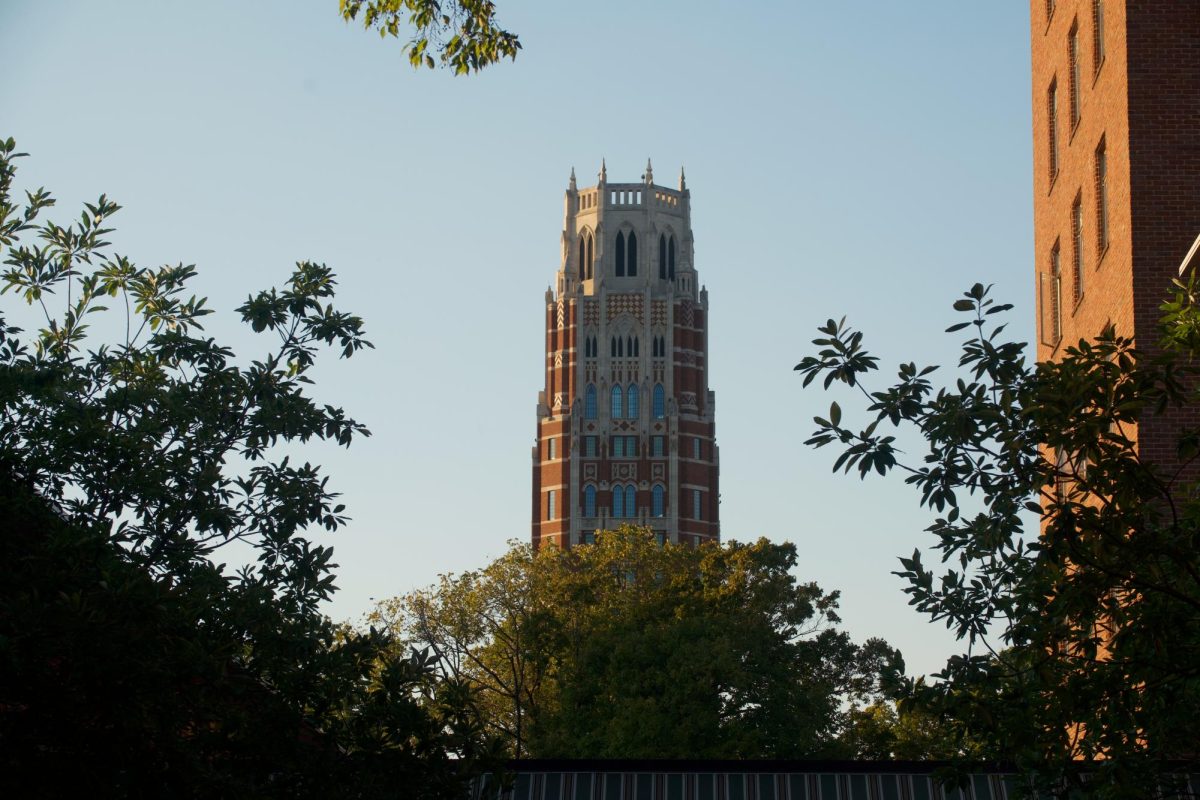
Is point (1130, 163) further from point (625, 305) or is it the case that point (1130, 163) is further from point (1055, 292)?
point (625, 305)

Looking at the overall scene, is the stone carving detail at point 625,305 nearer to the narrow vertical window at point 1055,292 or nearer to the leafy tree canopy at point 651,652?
the leafy tree canopy at point 651,652

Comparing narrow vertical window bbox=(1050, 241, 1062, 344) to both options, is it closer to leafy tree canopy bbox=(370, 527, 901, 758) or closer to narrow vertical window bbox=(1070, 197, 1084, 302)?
narrow vertical window bbox=(1070, 197, 1084, 302)

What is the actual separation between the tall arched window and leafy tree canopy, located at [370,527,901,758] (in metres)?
51.8

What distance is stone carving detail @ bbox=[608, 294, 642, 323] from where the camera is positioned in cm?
13100

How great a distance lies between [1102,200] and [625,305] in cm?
10076

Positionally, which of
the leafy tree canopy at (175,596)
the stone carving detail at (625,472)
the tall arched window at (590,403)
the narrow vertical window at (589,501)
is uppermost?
the tall arched window at (590,403)

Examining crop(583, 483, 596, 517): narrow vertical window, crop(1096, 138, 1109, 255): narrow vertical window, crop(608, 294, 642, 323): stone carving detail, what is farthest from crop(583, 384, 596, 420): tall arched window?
crop(1096, 138, 1109, 255): narrow vertical window

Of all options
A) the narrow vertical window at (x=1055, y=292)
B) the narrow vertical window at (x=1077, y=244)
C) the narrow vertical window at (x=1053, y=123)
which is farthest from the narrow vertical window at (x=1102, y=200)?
the narrow vertical window at (x=1053, y=123)

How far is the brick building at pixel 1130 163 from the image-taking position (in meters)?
28.0

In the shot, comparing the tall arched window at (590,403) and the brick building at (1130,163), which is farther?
the tall arched window at (590,403)

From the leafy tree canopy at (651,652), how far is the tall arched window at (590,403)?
51.8 m

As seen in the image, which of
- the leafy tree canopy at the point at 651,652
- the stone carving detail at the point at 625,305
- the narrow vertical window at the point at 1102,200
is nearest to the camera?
the narrow vertical window at the point at 1102,200

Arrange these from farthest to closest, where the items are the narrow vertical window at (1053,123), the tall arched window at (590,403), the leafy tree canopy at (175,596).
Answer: the tall arched window at (590,403) < the narrow vertical window at (1053,123) < the leafy tree canopy at (175,596)

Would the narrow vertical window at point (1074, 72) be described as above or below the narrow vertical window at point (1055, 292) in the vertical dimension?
above
